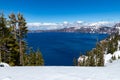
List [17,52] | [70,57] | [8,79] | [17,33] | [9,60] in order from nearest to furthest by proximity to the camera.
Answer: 1. [8,79]
2. [9,60]
3. [17,52]
4. [17,33]
5. [70,57]

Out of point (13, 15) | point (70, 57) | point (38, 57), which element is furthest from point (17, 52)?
point (70, 57)

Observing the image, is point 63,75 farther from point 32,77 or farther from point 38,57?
point 38,57

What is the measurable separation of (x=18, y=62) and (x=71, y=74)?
3885 cm

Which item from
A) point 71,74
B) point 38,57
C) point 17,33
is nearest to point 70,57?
point 38,57

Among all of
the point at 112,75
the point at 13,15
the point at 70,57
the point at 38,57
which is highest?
the point at 13,15

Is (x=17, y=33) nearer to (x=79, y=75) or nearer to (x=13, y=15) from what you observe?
(x=13, y=15)

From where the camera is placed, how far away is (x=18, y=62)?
46.8m

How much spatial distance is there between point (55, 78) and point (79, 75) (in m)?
1.02

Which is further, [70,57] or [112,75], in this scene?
[70,57]

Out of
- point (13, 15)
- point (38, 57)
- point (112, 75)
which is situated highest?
point (13, 15)

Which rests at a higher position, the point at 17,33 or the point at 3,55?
the point at 17,33

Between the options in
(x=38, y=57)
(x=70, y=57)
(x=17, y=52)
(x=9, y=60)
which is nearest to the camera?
(x=9, y=60)

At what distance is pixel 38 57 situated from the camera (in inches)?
3019

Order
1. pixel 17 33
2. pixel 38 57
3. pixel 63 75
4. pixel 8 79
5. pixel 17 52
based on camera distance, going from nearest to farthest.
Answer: pixel 8 79 → pixel 63 75 → pixel 17 52 → pixel 17 33 → pixel 38 57
